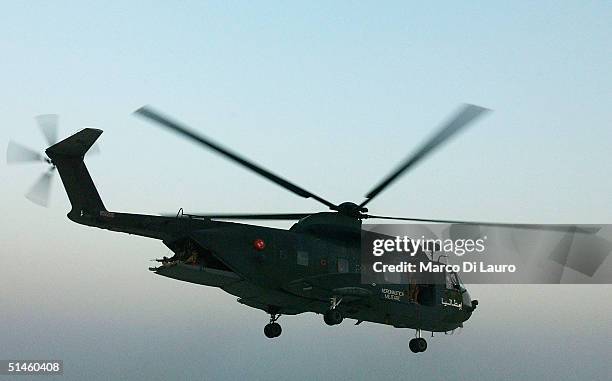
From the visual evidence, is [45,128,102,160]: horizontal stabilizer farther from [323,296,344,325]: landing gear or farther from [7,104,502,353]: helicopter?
[323,296,344,325]: landing gear

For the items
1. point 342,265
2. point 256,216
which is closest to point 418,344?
point 342,265

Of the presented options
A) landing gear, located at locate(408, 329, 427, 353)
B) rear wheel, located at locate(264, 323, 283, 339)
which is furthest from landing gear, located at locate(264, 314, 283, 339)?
landing gear, located at locate(408, 329, 427, 353)

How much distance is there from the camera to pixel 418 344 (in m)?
41.4

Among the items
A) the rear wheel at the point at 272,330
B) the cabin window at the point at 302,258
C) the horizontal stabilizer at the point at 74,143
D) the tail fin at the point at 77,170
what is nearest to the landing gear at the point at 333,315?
the cabin window at the point at 302,258

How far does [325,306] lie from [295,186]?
5.44m

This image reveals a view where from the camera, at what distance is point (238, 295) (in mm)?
38000

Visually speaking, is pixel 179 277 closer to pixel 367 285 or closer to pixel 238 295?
pixel 238 295

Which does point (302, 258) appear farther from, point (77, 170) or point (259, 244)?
point (77, 170)

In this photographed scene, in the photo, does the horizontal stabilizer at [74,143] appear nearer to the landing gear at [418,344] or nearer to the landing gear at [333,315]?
the landing gear at [333,315]

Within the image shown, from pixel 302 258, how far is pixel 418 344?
7439mm

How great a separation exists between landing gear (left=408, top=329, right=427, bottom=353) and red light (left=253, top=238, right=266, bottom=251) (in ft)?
29.1

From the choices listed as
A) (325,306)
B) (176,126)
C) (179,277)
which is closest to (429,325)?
(325,306)

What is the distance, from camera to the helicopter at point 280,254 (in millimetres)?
35500

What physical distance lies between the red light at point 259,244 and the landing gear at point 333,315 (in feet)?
11.9
